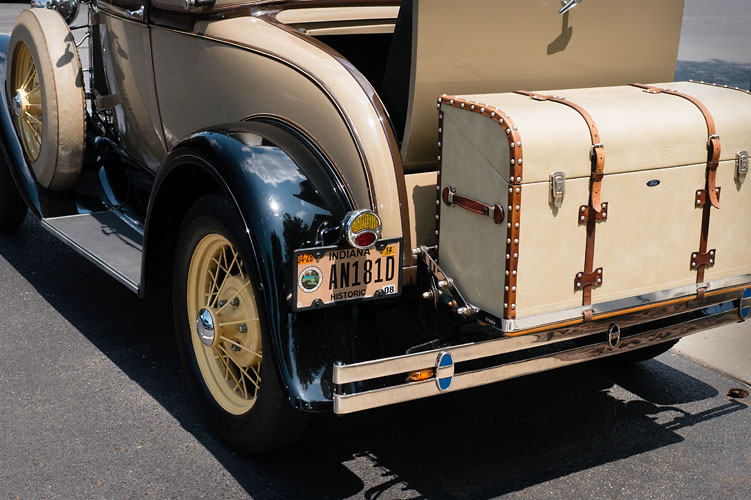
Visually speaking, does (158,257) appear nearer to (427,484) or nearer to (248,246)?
(248,246)

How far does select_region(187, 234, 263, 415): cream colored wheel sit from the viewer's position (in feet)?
10.3

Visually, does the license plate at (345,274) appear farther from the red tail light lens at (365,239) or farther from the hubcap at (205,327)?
the hubcap at (205,327)

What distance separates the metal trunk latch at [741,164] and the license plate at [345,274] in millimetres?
1174

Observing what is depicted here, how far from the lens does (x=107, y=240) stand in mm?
4160

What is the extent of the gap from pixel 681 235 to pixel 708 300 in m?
0.33

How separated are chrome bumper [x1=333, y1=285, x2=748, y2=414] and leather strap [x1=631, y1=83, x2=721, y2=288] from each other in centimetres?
14

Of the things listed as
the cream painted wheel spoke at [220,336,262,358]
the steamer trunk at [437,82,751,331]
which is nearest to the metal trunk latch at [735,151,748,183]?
the steamer trunk at [437,82,751,331]

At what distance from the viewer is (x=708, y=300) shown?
315cm

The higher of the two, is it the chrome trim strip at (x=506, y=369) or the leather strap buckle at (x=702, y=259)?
the leather strap buckle at (x=702, y=259)

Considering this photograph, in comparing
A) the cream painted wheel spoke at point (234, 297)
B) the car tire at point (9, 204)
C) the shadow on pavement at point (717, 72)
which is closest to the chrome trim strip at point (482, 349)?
the cream painted wheel spoke at point (234, 297)

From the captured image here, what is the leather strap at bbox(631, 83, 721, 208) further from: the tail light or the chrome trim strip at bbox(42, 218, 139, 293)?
the chrome trim strip at bbox(42, 218, 139, 293)

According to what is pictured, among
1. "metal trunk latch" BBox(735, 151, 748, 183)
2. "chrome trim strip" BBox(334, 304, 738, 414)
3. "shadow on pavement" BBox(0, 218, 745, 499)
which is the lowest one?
"shadow on pavement" BBox(0, 218, 745, 499)

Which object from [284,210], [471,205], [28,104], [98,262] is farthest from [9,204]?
[471,205]

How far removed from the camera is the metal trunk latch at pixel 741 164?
300cm
